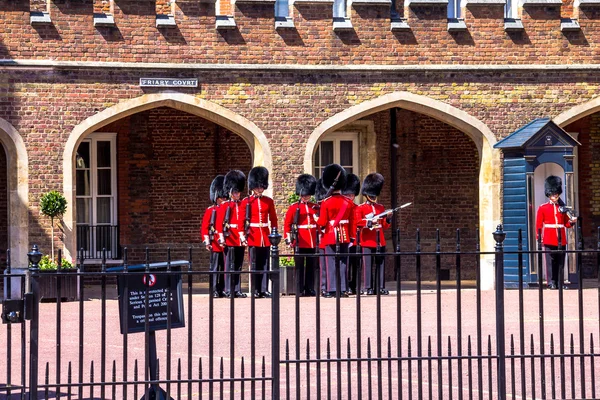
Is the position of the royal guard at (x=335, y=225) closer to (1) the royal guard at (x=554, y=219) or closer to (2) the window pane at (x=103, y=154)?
(1) the royal guard at (x=554, y=219)

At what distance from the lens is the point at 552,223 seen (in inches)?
671

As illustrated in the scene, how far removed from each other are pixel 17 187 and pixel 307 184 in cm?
386

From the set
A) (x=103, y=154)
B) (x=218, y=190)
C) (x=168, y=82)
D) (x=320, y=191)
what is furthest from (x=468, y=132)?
(x=103, y=154)

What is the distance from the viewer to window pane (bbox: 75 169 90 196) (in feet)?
65.3

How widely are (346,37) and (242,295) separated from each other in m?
4.33

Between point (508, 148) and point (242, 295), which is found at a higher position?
point (508, 148)

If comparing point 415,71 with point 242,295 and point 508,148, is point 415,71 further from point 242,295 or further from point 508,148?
point 242,295

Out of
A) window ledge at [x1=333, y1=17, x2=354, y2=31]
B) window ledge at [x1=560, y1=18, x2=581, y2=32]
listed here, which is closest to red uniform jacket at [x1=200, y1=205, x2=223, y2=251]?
window ledge at [x1=333, y1=17, x2=354, y2=31]

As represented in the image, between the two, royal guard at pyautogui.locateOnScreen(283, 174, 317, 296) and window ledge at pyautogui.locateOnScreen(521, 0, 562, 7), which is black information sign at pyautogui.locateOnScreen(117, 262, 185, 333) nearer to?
royal guard at pyautogui.locateOnScreen(283, 174, 317, 296)

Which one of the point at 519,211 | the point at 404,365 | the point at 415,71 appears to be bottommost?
the point at 404,365

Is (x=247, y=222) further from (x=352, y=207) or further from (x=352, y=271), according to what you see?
(x=352, y=271)

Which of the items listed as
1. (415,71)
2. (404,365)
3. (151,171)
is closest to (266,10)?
(415,71)

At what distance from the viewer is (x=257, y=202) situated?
16.2 metres

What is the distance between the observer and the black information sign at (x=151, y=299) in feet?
23.8
